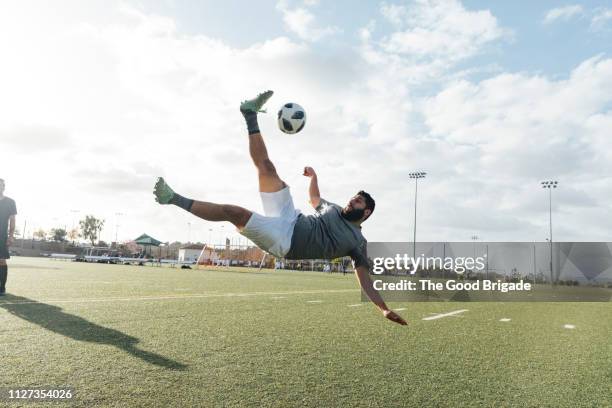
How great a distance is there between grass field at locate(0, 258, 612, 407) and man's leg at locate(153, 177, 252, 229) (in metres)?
1.74

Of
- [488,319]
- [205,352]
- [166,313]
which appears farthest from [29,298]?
[488,319]

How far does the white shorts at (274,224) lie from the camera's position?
17.0 feet

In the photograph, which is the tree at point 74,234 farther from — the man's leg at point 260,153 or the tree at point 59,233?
the man's leg at point 260,153

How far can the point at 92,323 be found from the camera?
24.9 feet

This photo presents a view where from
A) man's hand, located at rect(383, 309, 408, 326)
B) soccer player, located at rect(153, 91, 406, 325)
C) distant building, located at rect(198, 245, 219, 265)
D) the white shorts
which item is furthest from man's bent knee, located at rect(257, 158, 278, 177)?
distant building, located at rect(198, 245, 219, 265)

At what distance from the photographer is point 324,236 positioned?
5.52m

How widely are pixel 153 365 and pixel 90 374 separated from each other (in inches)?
27.6

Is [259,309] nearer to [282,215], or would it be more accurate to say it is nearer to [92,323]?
[92,323]

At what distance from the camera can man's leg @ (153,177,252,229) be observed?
16.0 feet

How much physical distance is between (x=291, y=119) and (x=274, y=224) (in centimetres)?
176

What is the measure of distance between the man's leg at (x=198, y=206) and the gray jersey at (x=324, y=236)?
2.73ft

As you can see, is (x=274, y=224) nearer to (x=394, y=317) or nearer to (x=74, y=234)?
(x=394, y=317)

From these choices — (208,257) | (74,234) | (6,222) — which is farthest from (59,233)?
(6,222)

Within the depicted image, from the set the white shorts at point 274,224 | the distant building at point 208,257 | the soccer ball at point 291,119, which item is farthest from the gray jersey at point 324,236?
the distant building at point 208,257
